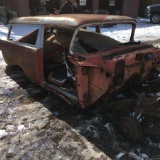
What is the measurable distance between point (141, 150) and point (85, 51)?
1.73 m

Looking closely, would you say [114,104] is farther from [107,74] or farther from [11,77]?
[11,77]

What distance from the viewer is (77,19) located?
12.4 feet

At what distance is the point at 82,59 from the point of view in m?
3.46

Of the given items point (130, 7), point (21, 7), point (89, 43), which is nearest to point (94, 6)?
point (130, 7)

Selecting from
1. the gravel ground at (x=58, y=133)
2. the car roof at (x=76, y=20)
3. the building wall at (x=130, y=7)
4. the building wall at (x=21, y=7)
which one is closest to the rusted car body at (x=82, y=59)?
the car roof at (x=76, y=20)

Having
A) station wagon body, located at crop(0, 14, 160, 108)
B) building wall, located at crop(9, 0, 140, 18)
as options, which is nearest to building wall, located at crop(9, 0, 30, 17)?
building wall, located at crop(9, 0, 140, 18)

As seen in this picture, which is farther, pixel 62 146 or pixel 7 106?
Answer: pixel 7 106

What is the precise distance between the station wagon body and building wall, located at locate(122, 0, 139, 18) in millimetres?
14935

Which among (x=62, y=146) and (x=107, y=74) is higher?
(x=107, y=74)

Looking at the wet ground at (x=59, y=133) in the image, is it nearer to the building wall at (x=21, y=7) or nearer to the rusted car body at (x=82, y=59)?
the rusted car body at (x=82, y=59)

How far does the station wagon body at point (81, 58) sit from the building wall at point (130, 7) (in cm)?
1494

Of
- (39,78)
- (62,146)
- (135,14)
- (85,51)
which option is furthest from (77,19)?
(135,14)

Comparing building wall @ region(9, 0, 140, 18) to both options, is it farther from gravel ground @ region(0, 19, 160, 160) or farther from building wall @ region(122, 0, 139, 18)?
gravel ground @ region(0, 19, 160, 160)

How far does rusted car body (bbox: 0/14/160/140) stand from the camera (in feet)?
11.1
